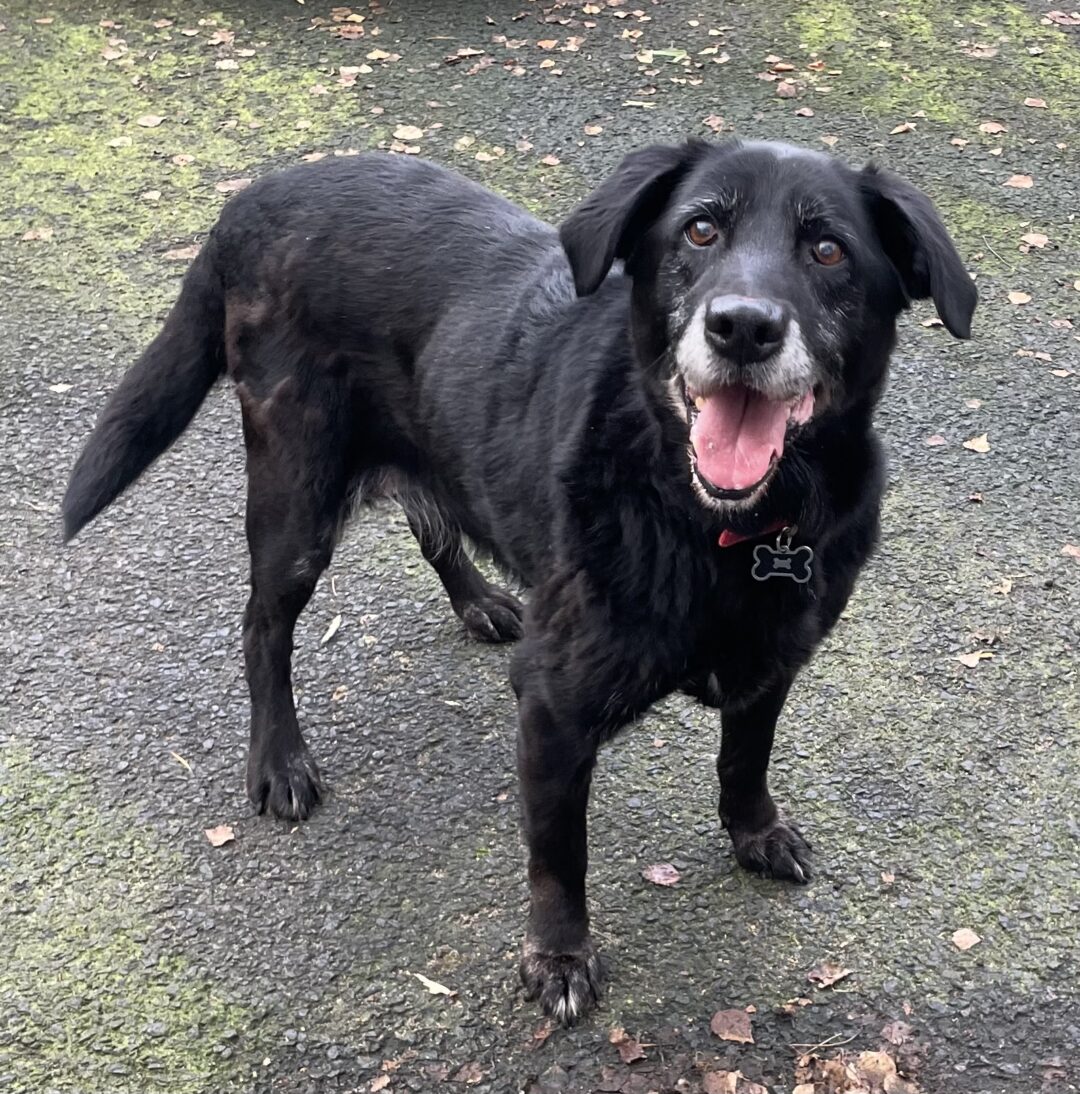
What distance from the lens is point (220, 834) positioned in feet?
11.6

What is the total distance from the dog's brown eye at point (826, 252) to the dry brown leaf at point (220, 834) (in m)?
2.15

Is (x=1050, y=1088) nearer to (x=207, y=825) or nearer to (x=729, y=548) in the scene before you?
(x=729, y=548)

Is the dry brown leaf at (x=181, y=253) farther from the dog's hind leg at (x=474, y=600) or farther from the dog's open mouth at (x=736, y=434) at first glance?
the dog's open mouth at (x=736, y=434)

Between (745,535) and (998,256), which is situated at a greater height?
(745,535)

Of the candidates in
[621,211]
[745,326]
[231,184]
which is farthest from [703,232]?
[231,184]

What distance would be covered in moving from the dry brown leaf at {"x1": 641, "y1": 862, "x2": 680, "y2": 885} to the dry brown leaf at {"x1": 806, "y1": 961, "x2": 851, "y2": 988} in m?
0.43

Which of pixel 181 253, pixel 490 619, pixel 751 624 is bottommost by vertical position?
pixel 181 253

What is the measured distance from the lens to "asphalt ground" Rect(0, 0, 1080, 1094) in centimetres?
301

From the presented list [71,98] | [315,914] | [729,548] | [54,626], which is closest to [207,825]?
[315,914]

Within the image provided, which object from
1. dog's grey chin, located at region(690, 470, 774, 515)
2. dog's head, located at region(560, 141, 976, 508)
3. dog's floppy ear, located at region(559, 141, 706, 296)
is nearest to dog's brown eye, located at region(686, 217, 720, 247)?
dog's head, located at region(560, 141, 976, 508)

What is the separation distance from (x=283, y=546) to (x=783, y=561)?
4.69 feet

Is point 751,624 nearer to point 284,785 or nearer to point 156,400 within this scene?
point 284,785

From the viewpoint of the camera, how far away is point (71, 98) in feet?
24.9

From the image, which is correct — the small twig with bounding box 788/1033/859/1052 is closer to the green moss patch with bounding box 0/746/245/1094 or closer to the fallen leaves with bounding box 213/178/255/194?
the green moss patch with bounding box 0/746/245/1094
